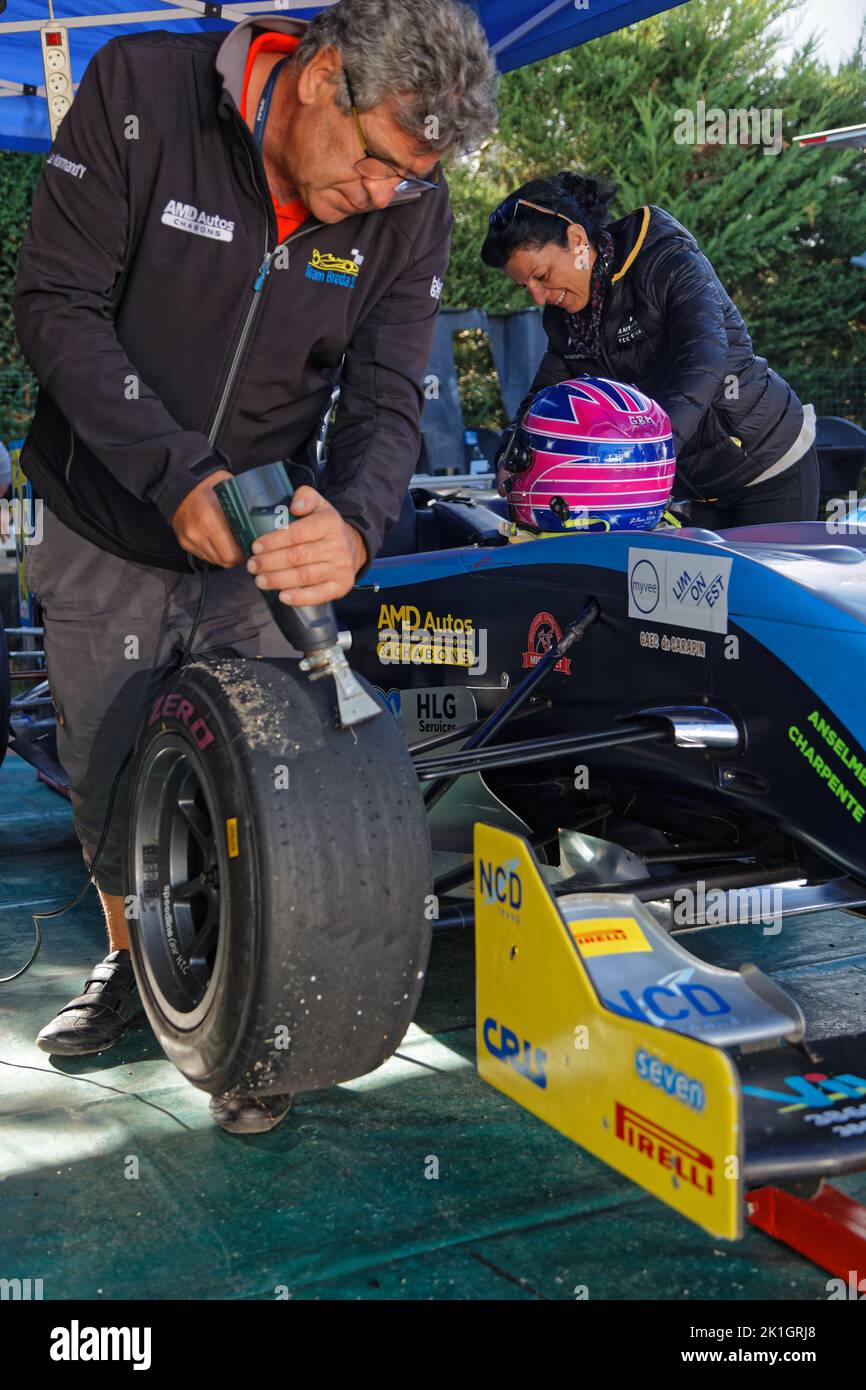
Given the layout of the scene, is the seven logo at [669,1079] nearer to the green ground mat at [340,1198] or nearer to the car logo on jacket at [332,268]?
the green ground mat at [340,1198]

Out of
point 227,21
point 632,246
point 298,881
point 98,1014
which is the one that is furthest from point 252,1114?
point 227,21

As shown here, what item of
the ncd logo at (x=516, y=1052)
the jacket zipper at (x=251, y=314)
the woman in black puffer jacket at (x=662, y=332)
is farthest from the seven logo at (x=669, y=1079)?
the woman in black puffer jacket at (x=662, y=332)

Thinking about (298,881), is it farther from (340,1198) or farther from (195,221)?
(195,221)

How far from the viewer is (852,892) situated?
2.69 metres

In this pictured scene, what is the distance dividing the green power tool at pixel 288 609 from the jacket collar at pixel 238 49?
678 mm

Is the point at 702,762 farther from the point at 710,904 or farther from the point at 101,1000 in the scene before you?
the point at 101,1000

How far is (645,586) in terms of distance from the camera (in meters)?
2.89

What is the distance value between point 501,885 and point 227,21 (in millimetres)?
5192

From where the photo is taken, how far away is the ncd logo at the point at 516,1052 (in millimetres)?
2090

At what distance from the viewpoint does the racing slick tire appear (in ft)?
6.64

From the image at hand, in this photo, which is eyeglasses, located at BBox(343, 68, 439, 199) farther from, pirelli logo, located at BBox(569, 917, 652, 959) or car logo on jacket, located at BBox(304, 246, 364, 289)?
pirelli logo, located at BBox(569, 917, 652, 959)

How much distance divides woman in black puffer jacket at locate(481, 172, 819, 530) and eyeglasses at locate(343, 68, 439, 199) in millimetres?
1645

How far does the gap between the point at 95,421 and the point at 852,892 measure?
1640 millimetres
